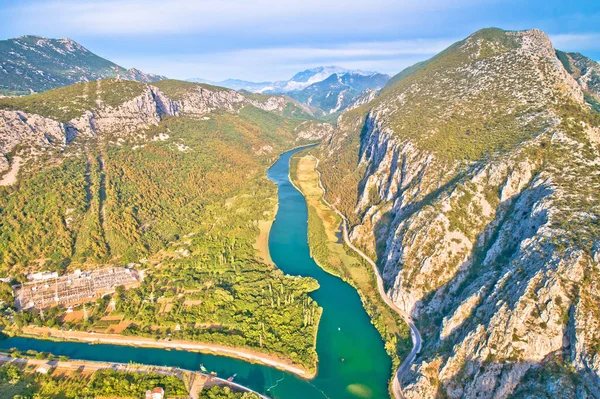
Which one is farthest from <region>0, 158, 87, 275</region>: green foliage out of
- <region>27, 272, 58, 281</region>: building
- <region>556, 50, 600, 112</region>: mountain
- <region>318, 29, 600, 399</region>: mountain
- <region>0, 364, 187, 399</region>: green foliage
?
<region>556, 50, 600, 112</region>: mountain

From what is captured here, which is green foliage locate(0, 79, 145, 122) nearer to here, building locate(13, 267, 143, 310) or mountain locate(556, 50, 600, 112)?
building locate(13, 267, 143, 310)

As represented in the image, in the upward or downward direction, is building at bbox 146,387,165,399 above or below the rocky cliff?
below

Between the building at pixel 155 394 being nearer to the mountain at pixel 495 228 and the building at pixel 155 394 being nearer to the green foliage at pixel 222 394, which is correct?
the green foliage at pixel 222 394

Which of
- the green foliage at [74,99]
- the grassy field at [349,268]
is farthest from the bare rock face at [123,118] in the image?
the grassy field at [349,268]

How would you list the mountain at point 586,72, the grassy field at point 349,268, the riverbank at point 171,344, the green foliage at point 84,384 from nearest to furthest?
the green foliage at point 84,384
the riverbank at point 171,344
the grassy field at point 349,268
the mountain at point 586,72

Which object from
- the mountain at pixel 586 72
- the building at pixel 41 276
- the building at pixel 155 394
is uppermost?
the mountain at pixel 586 72

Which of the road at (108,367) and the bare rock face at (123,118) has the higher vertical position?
the bare rock face at (123,118)
